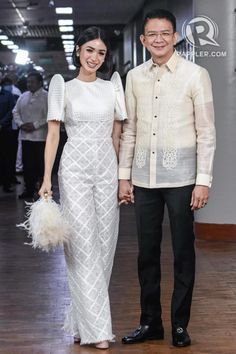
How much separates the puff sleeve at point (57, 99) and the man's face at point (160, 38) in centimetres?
49

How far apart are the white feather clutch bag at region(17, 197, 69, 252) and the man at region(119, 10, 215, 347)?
0.38 m

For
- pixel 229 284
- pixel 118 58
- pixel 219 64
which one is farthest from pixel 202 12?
pixel 118 58

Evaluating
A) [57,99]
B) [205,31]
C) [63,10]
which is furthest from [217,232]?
[63,10]

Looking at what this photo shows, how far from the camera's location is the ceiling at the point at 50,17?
1777 cm

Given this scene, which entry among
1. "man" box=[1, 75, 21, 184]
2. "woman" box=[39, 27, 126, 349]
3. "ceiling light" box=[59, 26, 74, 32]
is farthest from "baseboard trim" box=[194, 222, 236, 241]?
"ceiling light" box=[59, 26, 74, 32]

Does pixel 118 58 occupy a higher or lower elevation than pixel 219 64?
higher

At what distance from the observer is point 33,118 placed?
10.8 m

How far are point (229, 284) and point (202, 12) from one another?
108 inches

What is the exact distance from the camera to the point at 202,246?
24.5 feet

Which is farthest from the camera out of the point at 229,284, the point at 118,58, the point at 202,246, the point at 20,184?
the point at 118,58

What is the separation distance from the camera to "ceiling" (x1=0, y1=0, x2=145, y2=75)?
58.3 ft

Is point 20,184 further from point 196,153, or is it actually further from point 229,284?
point 196,153

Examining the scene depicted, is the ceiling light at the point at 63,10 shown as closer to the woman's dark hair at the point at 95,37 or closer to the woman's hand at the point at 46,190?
the woman's dark hair at the point at 95,37

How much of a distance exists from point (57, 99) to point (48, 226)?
66cm
